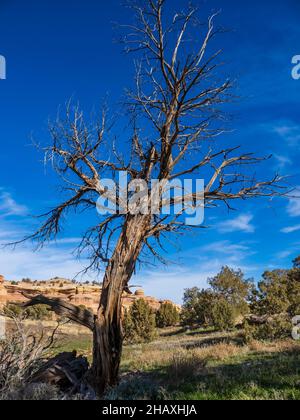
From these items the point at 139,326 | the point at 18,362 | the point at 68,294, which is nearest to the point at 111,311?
the point at 18,362

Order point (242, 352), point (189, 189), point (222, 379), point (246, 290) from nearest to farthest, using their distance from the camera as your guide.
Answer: point (222, 379) < point (189, 189) < point (242, 352) < point (246, 290)

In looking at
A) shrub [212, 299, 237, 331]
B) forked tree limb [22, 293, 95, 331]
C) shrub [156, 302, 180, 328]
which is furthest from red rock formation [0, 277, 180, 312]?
forked tree limb [22, 293, 95, 331]

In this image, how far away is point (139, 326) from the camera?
93.0ft

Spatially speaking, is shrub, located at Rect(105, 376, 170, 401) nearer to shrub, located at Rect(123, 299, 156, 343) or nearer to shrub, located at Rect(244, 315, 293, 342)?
shrub, located at Rect(244, 315, 293, 342)

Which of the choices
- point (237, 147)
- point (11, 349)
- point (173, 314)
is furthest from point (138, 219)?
point (173, 314)

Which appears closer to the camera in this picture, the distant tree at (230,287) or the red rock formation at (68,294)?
the distant tree at (230,287)

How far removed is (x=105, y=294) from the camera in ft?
26.3

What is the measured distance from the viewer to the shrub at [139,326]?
27.7m

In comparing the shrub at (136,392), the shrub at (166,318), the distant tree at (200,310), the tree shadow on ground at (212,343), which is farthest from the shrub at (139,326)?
the shrub at (136,392)

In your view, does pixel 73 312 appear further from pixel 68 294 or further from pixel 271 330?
pixel 68 294

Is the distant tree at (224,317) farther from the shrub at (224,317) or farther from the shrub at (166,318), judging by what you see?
the shrub at (166,318)

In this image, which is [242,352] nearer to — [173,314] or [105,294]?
[105,294]

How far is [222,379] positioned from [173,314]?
36.0m

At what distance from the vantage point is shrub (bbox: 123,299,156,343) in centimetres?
2772
